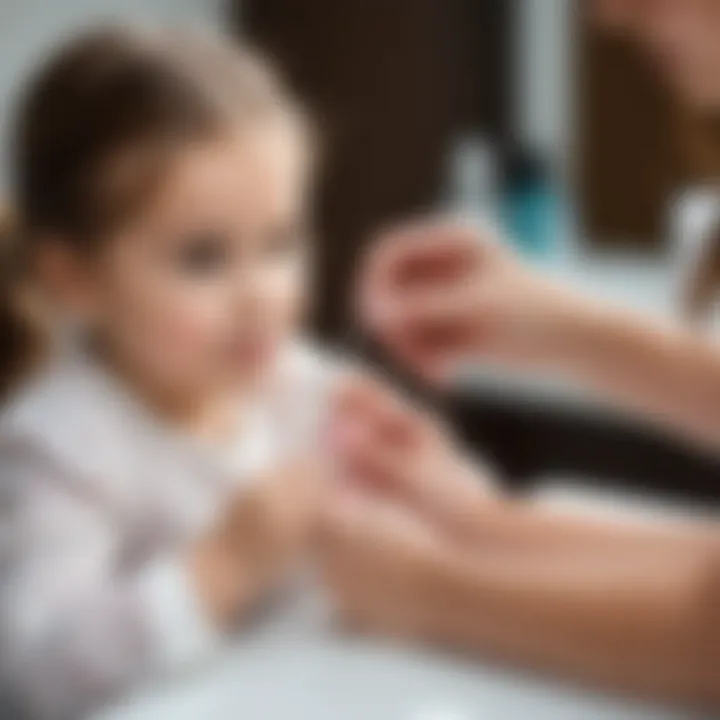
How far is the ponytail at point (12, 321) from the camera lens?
44cm

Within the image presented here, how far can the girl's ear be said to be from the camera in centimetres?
44

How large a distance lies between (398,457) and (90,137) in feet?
0.60

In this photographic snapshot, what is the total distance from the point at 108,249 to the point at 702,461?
0.27 metres

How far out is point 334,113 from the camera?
50 cm

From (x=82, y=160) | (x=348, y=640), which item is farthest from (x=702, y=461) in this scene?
(x=82, y=160)

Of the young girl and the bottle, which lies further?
the bottle

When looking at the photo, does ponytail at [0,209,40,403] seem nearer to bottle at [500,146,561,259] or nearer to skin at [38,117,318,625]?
skin at [38,117,318,625]

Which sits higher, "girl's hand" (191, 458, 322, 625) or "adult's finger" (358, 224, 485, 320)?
"adult's finger" (358, 224, 485, 320)

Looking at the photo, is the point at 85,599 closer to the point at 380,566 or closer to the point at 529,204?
the point at 380,566

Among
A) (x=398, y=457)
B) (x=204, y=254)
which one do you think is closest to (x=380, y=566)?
(x=398, y=457)

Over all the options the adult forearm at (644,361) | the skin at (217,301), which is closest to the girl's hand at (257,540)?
the skin at (217,301)

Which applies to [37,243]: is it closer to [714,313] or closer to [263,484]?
[263,484]

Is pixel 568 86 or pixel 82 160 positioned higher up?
pixel 568 86

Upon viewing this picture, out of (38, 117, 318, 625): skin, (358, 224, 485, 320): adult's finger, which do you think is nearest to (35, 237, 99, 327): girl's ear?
(38, 117, 318, 625): skin
